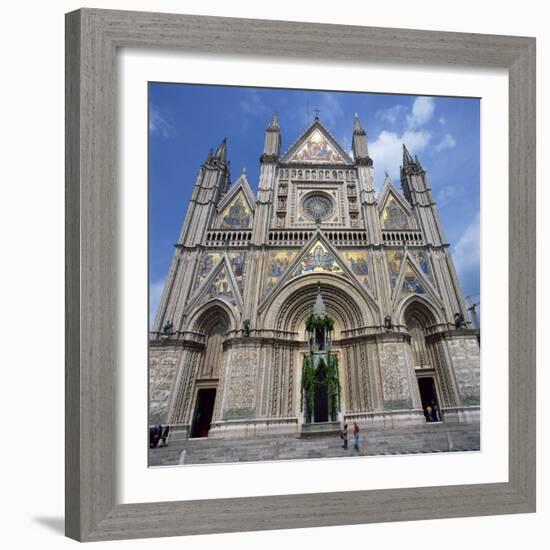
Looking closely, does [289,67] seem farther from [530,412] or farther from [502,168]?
[530,412]

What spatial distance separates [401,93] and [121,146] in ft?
8.62

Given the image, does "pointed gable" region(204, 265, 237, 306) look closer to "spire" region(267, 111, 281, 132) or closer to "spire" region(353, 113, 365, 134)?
"spire" region(267, 111, 281, 132)

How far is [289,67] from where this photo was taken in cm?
528

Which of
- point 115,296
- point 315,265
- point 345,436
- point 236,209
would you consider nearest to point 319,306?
point 315,265

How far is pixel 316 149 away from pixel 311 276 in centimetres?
156

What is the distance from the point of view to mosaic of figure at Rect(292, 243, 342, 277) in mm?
7293

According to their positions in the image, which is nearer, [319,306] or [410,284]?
[410,284]

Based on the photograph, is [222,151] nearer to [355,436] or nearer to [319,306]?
[319,306]

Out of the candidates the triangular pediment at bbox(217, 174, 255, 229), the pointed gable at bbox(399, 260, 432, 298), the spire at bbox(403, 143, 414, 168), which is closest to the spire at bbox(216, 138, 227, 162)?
the triangular pediment at bbox(217, 174, 255, 229)

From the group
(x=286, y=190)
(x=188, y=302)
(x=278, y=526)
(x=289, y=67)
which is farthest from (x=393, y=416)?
(x=289, y=67)

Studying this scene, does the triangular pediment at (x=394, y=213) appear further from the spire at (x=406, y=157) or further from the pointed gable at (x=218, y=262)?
the pointed gable at (x=218, y=262)

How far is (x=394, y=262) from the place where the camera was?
7.32m

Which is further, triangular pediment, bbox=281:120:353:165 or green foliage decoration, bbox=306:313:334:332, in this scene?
green foliage decoration, bbox=306:313:334:332

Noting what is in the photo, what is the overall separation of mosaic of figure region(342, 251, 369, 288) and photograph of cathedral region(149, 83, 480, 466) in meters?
0.03
